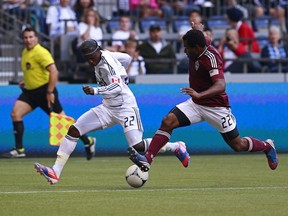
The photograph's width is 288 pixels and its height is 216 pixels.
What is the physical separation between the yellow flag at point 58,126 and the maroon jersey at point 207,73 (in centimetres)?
538

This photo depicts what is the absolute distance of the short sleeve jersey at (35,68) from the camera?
734 inches

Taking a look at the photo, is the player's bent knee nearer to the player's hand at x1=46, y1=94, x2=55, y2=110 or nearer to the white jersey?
the white jersey

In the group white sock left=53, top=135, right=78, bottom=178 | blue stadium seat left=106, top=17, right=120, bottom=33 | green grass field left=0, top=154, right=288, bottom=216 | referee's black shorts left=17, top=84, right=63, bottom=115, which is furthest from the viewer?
blue stadium seat left=106, top=17, right=120, bottom=33

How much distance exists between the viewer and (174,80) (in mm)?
21484

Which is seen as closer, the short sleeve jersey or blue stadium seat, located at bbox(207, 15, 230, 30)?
the short sleeve jersey

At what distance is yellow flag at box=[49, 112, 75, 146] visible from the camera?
60.2ft

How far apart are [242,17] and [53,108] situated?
Result: 7.83 m

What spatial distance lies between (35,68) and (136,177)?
627 cm

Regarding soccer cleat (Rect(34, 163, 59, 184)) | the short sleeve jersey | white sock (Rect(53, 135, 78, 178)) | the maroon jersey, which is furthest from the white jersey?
the short sleeve jersey

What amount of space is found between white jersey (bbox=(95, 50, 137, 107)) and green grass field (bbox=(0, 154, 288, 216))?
1.12m

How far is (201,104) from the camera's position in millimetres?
13352

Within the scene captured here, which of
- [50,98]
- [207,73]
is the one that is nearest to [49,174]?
[207,73]

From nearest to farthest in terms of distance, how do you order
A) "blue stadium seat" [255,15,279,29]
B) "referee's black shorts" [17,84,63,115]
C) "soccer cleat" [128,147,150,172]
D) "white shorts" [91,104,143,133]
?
"soccer cleat" [128,147,150,172]
"white shorts" [91,104,143,133]
"referee's black shorts" [17,84,63,115]
"blue stadium seat" [255,15,279,29]

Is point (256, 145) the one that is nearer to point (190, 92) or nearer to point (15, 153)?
point (190, 92)
